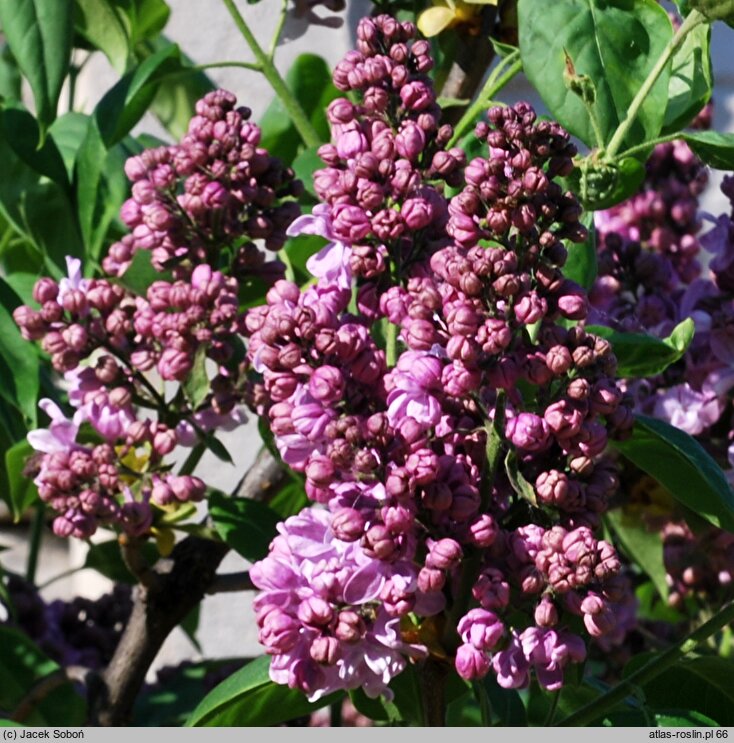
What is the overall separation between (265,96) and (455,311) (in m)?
1.20

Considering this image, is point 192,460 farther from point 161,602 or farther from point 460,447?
point 460,447

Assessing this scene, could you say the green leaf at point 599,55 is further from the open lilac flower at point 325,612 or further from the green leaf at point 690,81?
the open lilac flower at point 325,612

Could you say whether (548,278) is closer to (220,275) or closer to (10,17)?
(220,275)

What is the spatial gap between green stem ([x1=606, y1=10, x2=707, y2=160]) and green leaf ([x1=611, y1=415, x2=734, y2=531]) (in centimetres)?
14

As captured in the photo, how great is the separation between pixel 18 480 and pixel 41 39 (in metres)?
0.28

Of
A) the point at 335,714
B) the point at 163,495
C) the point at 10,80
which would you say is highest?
the point at 10,80

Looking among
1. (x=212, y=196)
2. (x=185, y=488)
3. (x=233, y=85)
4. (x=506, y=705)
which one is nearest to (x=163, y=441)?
(x=185, y=488)

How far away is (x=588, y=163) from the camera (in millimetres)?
719

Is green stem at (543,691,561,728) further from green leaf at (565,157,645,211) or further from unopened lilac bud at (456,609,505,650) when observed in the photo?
green leaf at (565,157,645,211)

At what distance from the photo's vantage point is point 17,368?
2.83 feet

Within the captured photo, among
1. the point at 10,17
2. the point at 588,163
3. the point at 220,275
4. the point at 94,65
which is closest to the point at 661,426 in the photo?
the point at 588,163

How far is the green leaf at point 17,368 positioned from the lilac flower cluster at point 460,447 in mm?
257

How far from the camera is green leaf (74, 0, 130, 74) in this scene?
1.08m

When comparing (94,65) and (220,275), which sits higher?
(94,65)
